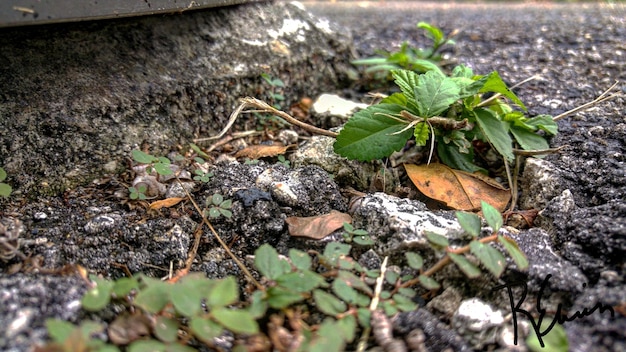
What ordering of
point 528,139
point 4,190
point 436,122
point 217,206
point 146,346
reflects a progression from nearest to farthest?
point 146,346
point 4,190
point 217,206
point 436,122
point 528,139

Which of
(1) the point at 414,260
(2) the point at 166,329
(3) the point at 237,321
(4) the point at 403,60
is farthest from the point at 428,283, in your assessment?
(4) the point at 403,60

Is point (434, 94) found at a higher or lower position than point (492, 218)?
higher

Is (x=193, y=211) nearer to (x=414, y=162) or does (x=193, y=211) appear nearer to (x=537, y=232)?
(x=414, y=162)

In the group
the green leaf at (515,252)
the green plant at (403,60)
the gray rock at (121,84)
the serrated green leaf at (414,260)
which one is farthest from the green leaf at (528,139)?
the gray rock at (121,84)

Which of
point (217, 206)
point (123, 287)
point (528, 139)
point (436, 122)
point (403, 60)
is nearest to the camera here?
point (123, 287)

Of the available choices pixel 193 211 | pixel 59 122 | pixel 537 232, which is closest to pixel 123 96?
pixel 59 122

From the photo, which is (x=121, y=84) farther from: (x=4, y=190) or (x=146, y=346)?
(x=146, y=346)

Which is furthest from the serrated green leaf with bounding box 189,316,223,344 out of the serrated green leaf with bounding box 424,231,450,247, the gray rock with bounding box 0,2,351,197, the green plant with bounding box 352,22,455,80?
the green plant with bounding box 352,22,455,80

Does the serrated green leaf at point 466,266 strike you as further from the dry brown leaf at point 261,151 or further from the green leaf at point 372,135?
the dry brown leaf at point 261,151
